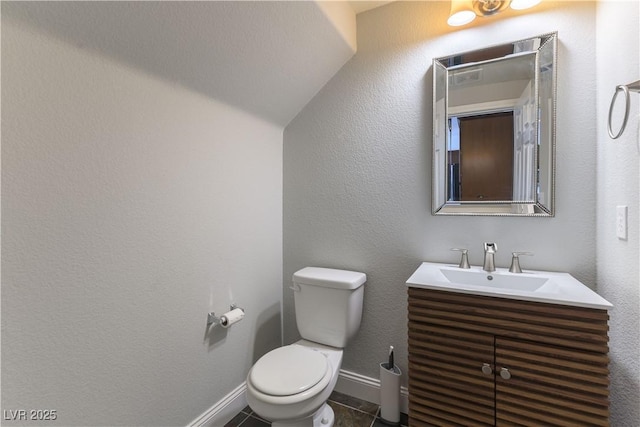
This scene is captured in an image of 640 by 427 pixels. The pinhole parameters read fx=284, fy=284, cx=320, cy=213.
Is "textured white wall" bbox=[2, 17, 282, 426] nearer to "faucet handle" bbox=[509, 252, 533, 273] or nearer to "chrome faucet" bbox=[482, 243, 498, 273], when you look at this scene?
"chrome faucet" bbox=[482, 243, 498, 273]

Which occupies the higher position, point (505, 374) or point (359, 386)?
point (505, 374)

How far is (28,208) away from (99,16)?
70 cm

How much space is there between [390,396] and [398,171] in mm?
1290

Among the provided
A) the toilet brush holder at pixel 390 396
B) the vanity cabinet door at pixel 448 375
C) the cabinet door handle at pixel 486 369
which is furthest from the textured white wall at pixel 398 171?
the cabinet door handle at pixel 486 369

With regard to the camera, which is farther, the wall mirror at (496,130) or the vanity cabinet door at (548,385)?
the wall mirror at (496,130)

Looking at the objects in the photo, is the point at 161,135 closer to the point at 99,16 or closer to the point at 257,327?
the point at 99,16

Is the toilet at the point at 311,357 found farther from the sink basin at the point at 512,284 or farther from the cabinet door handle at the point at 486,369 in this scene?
the cabinet door handle at the point at 486,369

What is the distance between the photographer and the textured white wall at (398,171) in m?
1.36

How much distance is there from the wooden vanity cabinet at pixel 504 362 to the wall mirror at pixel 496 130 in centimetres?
57

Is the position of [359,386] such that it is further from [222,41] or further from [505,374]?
[222,41]

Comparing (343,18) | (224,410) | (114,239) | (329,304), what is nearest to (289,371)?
(329,304)

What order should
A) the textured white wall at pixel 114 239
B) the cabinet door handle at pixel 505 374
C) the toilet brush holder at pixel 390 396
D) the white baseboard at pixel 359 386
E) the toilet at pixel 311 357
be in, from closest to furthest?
the textured white wall at pixel 114 239
the cabinet door handle at pixel 505 374
the toilet at pixel 311 357
the toilet brush holder at pixel 390 396
the white baseboard at pixel 359 386

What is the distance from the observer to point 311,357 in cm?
146

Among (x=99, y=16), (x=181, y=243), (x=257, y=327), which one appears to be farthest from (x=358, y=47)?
(x=257, y=327)
